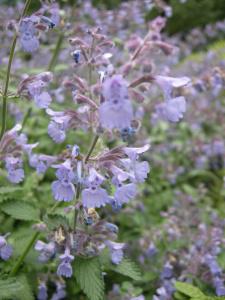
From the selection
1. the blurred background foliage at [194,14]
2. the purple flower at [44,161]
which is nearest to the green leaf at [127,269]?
the purple flower at [44,161]

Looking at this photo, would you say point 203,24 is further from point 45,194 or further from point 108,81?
point 108,81

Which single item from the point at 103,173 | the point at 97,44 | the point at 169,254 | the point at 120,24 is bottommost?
the point at 169,254

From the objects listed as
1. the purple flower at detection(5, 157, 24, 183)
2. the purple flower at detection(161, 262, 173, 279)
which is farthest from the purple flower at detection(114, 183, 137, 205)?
the purple flower at detection(161, 262, 173, 279)

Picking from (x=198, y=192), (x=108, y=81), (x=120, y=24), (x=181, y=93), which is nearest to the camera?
(x=108, y=81)

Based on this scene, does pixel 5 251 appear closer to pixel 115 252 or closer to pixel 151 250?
pixel 115 252

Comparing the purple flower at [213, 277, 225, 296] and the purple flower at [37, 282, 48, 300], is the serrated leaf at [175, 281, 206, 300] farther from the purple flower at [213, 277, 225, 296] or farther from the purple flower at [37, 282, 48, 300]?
the purple flower at [37, 282, 48, 300]

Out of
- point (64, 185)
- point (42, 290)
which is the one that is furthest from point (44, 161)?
point (42, 290)

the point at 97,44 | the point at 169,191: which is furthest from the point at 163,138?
the point at 97,44

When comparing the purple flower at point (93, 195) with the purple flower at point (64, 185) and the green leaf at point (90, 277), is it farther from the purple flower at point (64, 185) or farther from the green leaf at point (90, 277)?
the green leaf at point (90, 277)
